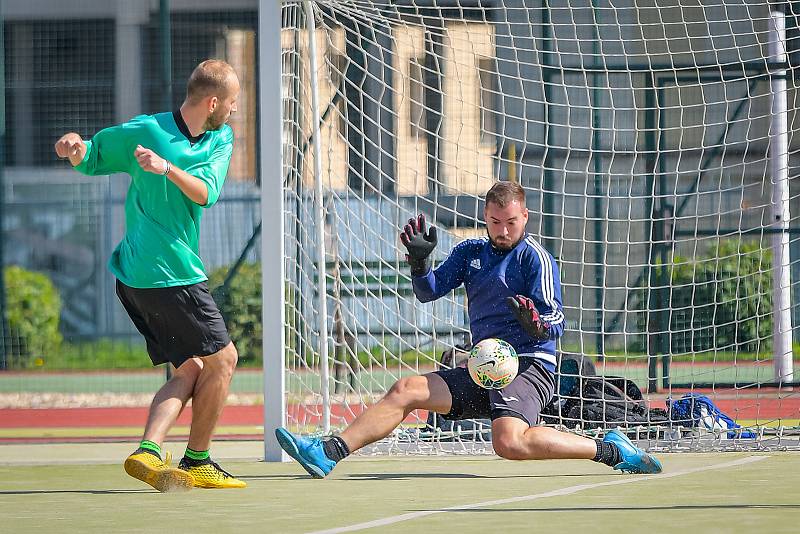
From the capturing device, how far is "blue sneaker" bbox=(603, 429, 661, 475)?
6047 millimetres

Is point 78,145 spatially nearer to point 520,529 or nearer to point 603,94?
point 520,529

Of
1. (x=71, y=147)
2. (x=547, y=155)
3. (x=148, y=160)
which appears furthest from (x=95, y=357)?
(x=148, y=160)

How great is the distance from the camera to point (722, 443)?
7332mm

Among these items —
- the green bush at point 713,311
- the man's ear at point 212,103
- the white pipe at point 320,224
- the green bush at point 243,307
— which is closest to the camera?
the man's ear at point 212,103

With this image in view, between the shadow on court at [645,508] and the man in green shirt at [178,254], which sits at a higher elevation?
the man in green shirt at [178,254]

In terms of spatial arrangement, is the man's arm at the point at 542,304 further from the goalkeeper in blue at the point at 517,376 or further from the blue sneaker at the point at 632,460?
the blue sneaker at the point at 632,460

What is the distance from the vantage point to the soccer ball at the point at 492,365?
5871 millimetres

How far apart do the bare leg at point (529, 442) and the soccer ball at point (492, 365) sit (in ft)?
0.57

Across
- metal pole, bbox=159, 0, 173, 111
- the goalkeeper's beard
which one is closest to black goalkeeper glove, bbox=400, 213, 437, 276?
the goalkeeper's beard

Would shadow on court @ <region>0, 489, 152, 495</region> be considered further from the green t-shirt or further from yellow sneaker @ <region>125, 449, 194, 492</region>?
the green t-shirt

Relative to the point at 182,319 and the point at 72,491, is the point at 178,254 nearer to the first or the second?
the point at 182,319

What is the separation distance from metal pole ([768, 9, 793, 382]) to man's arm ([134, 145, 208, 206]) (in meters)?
4.41

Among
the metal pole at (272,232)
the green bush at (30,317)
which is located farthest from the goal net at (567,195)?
the green bush at (30,317)

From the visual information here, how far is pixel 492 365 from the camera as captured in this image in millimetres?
5867
